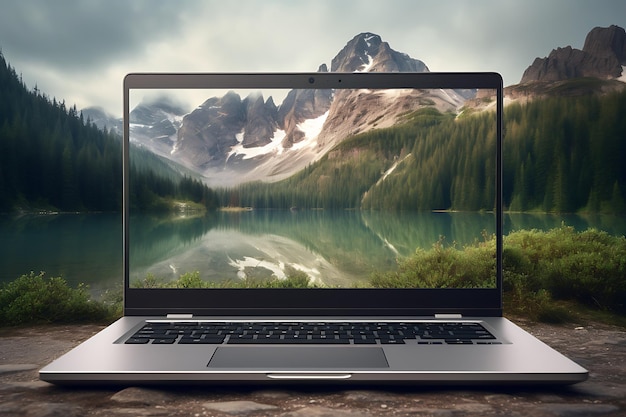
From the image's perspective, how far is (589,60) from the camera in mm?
5898

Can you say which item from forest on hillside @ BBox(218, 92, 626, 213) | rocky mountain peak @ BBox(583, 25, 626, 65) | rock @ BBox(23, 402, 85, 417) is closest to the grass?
forest on hillside @ BBox(218, 92, 626, 213)

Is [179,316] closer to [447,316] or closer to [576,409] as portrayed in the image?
[447,316]

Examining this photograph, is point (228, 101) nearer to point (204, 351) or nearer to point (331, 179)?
point (331, 179)

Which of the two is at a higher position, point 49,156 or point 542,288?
point 49,156

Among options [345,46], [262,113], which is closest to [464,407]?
[262,113]

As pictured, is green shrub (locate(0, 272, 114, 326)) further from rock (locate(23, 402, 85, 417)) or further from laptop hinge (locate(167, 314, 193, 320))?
rock (locate(23, 402, 85, 417))

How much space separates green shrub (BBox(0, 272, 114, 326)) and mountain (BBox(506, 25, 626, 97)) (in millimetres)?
4657

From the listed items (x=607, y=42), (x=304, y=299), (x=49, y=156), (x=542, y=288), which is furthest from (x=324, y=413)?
(x=49, y=156)

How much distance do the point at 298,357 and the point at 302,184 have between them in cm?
96

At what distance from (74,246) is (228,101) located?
4.91 meters

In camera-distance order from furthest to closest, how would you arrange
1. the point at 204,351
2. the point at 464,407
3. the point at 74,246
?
1. the point at 74,246
2. the point at 204,351
3. the point at 464,407

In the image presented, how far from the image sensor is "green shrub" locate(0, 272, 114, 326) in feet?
14.3

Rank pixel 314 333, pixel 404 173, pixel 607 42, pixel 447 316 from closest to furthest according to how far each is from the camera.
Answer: pixel 314 333
pixel 447 316
pixel 404 173
pixel 607 42

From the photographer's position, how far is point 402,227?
249cm
